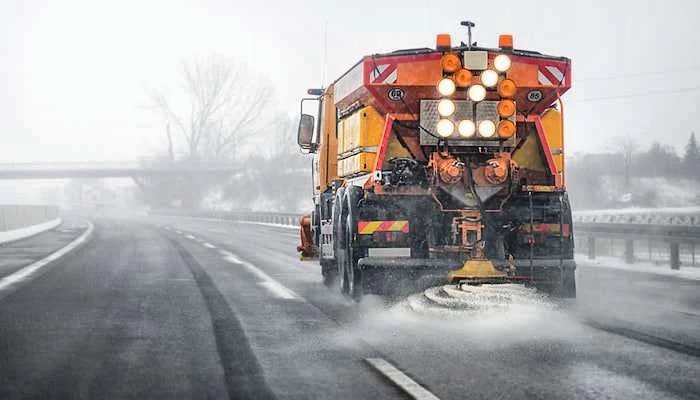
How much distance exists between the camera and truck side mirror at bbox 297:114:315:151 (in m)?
12.7

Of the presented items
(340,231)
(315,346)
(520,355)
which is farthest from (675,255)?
(315,346)

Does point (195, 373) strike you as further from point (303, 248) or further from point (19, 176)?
point (19, 176)

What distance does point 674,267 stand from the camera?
48.3 feet

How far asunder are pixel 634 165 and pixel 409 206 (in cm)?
10569

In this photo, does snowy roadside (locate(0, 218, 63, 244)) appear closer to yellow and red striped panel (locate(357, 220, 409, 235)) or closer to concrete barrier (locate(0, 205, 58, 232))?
concrete barrier (locate(0, 205, 58, 232))

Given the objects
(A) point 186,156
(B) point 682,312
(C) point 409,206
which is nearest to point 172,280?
(C) point 409,206

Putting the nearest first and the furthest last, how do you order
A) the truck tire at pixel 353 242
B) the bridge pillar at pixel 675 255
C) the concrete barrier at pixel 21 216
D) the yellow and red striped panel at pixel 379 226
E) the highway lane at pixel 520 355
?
the highway lane at pixel 520 355 < the yellow and red striped panel at pixel 379 226 < the truck tire at pixel 353 242 < the bridge pillar at pixel 675 255 < the concrete barrier at pixel 21 216

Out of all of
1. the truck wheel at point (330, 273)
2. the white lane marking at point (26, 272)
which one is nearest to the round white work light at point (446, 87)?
the truck wheel at point (330, 273)

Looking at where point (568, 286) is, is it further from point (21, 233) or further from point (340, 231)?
point (21, 233)

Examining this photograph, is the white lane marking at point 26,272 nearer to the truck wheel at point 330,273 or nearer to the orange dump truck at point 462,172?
the truck wheel at point 330,273

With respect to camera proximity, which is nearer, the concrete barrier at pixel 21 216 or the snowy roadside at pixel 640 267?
the snowy roadside at pixel 640 267

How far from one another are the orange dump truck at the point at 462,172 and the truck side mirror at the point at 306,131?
3.52 metres

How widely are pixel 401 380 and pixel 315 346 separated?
60.0 inches

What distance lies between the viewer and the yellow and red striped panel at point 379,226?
8.78 m
